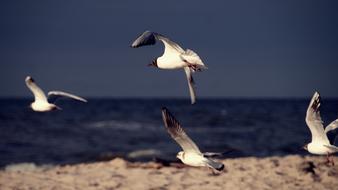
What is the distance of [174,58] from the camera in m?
6.41

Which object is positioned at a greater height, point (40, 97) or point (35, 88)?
point (35, 88)

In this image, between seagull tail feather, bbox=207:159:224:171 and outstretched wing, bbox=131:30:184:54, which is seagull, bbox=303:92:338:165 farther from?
outstretched wing, bbox=131:30:184:54

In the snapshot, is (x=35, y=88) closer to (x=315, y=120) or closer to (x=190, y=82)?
(x=190, y=82)

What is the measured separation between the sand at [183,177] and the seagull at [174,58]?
6.16 ft

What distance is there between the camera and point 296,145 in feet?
54.1

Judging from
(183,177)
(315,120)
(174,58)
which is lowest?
(183,177)

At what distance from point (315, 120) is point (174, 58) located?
77.3 inches

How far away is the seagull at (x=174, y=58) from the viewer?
592cm

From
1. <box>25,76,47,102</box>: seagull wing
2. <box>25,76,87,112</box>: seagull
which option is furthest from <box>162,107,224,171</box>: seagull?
<box>25,76,47,102</box>: seagull wing

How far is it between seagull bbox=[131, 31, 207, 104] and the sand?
6.16ft

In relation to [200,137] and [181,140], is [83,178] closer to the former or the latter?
[181,140]

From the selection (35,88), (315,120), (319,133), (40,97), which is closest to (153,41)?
(315,120)

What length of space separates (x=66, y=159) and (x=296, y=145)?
23.0 ft

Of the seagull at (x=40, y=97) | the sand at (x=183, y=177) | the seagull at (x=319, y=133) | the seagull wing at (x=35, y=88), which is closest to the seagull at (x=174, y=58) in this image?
the seagull at (x=319, y=133)
